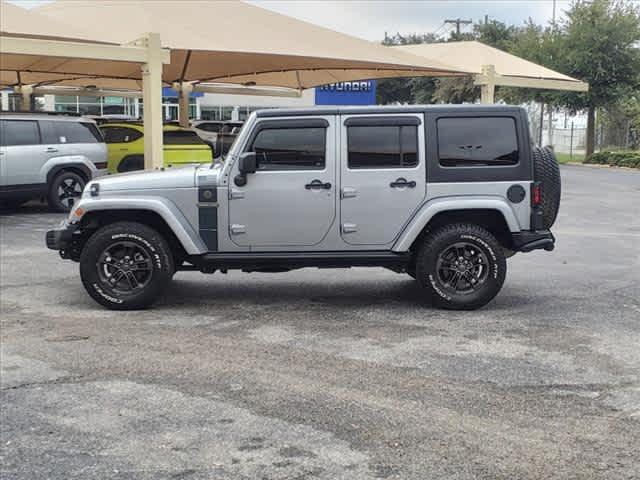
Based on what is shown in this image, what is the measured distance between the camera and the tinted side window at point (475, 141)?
7559 millimetres

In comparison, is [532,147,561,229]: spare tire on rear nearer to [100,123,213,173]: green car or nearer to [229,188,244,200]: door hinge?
[229,188,244,200]: door hinge

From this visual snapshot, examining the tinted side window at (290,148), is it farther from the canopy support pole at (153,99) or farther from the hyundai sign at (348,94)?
the hyundai sign at (348,94)

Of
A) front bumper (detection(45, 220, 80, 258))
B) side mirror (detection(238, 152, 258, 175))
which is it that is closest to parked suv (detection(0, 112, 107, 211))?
front bumper (detection(45, 220, 80, 258))

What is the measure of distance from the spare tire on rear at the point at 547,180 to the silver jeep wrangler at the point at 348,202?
12mm

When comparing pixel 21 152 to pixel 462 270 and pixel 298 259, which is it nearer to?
pixel 298 259

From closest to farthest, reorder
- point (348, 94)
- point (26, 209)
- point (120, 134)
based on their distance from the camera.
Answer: point (26, 209) → point (120, 134) → point (348, 94)

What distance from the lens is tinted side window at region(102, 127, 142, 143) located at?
19953mm

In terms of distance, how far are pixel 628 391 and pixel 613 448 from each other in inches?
41.7

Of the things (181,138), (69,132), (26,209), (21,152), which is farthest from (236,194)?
(181,138)

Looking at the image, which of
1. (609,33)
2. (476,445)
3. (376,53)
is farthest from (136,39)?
(609,33)

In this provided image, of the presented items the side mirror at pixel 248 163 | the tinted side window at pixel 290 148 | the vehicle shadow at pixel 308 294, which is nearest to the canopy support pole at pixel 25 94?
the vehicle shadow at pixel 308 294

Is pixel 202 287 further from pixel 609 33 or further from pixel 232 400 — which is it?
pixel 609 33

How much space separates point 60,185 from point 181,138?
5106mm

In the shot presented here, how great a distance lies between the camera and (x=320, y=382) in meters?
5.45
